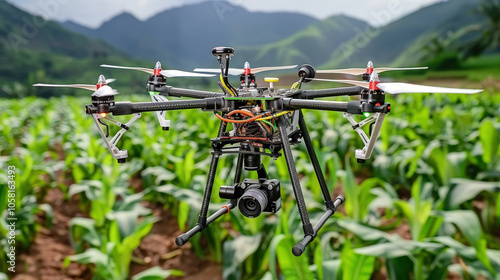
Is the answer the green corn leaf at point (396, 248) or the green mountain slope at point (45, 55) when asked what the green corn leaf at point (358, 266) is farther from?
the green mountain slope at point (45, 55)

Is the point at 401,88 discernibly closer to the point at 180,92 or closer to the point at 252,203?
the point at 252,203

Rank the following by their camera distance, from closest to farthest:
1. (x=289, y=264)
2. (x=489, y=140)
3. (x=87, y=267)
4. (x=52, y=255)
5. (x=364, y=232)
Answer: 1. (x=289, y=264)
2. (x=364, y=232)
3. (x=489, y=140)
4. (x=87, y=267)
5. (x=52, y=255)

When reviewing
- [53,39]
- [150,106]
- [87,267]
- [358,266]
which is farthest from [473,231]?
[53,39]

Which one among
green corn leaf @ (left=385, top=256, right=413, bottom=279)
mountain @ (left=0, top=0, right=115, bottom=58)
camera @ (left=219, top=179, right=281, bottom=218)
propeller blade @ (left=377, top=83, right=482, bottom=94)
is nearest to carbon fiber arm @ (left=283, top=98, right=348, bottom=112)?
propeller blade @ (left=377, top=83, right=482, bottom=94)

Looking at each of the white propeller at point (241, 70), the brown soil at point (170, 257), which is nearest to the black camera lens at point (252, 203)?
the white propeller at point (241, 70)

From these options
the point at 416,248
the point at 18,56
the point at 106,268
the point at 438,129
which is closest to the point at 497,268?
the point at 416,248

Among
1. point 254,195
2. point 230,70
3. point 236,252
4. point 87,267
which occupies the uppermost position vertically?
point 230,70

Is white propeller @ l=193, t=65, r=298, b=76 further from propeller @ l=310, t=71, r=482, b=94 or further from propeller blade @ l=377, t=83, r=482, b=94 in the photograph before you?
propeller blade @ l=377, t=83, r=482, b=94
